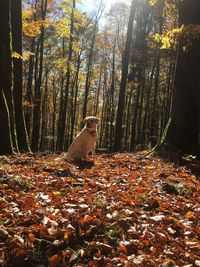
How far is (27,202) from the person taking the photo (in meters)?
5.12

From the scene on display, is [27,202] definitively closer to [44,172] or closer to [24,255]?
[24,255]

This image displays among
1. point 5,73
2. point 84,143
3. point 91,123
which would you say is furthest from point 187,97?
point 5,73

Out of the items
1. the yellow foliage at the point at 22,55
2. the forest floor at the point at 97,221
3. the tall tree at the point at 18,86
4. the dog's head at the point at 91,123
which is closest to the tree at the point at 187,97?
the dog's head at the point at 91,123

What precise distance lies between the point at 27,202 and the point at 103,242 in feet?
5.40

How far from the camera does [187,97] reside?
35.7 ft

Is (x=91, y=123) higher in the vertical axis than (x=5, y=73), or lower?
lower

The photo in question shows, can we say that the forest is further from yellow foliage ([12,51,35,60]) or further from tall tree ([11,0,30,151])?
yellow foliage ([12,51,35,60])

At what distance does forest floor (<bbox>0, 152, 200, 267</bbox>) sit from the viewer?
3.66 m

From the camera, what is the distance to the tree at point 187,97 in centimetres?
1074

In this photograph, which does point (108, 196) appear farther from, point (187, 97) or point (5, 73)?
point (5, 73)

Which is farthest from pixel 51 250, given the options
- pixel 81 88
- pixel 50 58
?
pixel 81 88

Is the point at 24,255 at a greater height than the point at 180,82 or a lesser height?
lesser

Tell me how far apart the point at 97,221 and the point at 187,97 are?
24.6ft

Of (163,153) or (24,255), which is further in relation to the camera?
(163,153)
